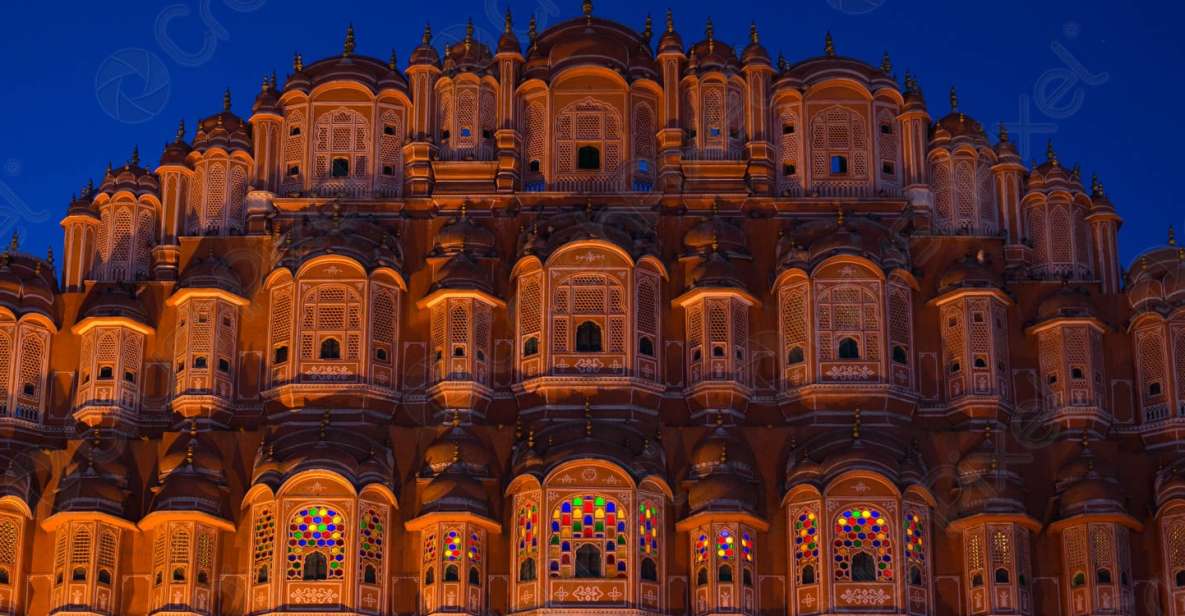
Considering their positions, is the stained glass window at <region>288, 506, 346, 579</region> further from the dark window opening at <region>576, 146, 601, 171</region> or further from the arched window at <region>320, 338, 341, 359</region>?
the dark window opening at <region>576, 146, 601, 171</region>

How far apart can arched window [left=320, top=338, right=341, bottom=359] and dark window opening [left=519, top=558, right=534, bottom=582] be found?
6.01 metres

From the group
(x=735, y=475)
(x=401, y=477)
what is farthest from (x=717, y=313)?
(x=401, y=477)

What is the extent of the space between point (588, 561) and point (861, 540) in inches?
201

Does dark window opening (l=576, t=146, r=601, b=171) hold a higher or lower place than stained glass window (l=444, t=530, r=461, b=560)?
higher

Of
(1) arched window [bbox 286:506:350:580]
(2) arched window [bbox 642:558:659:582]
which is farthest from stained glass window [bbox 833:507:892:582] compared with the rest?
(1) arched window [bbox 286:506:350:580]

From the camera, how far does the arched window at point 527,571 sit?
45.0 meters

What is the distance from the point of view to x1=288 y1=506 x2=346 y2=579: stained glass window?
4519 centimetres

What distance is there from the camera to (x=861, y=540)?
149 ft

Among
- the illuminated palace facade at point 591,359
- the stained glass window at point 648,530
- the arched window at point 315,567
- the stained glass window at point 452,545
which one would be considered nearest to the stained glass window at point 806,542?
the illuminated palace facade at point 591,359

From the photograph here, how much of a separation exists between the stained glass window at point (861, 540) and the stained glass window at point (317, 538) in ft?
30.2

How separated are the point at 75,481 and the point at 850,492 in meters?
14.7

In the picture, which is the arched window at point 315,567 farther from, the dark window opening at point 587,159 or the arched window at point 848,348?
the arched window at point 848,348

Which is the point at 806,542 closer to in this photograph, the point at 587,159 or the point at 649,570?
the point at 649,570

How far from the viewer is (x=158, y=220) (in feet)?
169
